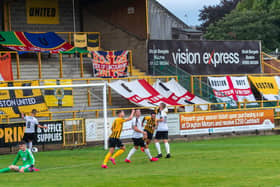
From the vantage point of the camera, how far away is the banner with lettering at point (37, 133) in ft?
86.0

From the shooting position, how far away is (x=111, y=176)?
16.7 metres

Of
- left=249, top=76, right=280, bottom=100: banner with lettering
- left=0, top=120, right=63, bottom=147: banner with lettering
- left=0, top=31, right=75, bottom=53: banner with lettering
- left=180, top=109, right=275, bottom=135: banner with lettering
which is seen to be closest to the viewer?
left=0, top=120, right=63, bottom=147: banner with lettering

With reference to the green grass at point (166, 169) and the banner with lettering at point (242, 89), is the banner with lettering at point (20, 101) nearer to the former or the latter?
the green grass at point (166, 169)

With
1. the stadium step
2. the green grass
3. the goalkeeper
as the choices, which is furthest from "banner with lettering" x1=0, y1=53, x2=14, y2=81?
the goalkeeper

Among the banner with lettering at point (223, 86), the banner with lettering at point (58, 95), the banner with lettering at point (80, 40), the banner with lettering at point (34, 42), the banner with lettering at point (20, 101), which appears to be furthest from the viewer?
the banner with lettering at point (80, 40)

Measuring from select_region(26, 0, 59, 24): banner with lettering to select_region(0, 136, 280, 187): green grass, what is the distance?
1708 centimetres

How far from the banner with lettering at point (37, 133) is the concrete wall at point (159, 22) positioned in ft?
60.1

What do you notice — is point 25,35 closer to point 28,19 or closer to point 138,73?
point 28,19

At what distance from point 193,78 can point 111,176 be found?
20.1m

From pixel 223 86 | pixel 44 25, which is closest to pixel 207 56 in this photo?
pixel 223 86

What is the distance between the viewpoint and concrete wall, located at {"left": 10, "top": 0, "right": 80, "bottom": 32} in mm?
40031

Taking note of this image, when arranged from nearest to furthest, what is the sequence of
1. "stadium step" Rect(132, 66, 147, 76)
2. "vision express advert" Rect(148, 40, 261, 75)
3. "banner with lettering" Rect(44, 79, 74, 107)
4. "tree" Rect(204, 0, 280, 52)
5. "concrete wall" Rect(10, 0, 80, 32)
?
"banner with lettering" Rect(44, 79, 74, 107) → "stadium step" Rect(132, 66, 147, 76) → "vision express advert" Rect(148, 40, 261, 75) → "concrete wall" Rect(10, 0, 80, 32) → "tree" Rect(204, 0, 280, 52)

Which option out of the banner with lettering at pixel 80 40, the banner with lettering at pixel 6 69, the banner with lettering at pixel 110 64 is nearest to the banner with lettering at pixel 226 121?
the banner with lettering at pixel 110 64

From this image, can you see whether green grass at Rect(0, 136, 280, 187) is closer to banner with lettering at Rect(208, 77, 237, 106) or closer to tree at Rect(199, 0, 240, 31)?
banner with lettering at Rect(208, 77, 237, 106)
